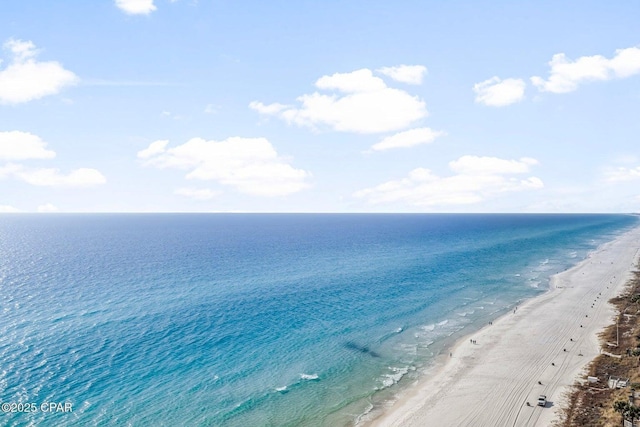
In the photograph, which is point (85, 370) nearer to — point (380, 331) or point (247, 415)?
point (247, 415)

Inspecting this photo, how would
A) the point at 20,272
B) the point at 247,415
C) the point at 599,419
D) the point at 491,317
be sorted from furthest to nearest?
the point at 20,272 → the point at 491,317 → the point at 247,415 → the point at 599,419

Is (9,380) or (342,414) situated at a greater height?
(9,380)

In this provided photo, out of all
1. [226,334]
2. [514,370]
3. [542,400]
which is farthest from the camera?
[226,334]

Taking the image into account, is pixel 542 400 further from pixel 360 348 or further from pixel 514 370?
pixel 360 348

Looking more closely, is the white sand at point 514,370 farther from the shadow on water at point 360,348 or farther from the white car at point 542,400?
the shadow on water at point 360,348

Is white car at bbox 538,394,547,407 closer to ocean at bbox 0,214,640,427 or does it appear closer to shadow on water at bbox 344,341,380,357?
ocean at bbox 0,214,640,427

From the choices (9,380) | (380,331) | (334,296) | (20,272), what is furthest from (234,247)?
(9,380)

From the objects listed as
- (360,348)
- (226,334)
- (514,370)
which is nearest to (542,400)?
(514,370)
